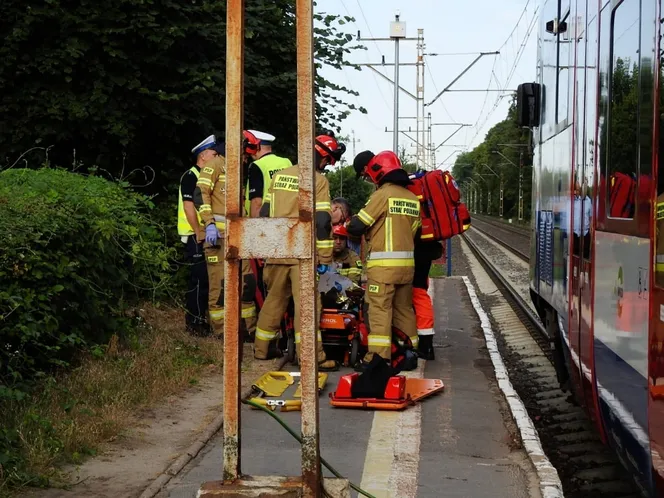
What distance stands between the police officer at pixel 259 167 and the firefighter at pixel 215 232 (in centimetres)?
30

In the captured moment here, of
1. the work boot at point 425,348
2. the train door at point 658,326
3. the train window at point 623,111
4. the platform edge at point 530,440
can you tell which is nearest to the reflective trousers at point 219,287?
the work boot at point 425,348

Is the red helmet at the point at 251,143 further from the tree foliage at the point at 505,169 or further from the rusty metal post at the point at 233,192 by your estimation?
the tree foliage at the point at 505,169

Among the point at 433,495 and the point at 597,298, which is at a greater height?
the point at 597,298

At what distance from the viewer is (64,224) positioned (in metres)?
7.83

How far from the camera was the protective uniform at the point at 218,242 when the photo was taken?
10.3 m

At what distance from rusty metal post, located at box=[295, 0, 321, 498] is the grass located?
176cm

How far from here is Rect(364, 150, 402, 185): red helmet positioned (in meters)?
8.87

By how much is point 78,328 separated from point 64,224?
1.03m

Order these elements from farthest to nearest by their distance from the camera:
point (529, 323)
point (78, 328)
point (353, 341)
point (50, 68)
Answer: point (529, 323)
point (50, 68)
point (353, 341)
point (78, 328)

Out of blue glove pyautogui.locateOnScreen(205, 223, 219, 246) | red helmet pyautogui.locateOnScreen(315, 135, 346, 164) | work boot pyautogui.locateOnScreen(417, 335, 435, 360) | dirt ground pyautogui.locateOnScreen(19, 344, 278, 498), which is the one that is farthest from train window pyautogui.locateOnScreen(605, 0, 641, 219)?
blue glove pyautogui.locateOnScreen(205, 223, 219, 246)

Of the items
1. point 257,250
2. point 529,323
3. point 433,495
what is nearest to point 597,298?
point 433,495

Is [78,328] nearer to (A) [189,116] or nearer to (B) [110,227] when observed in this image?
(B) [110,227]

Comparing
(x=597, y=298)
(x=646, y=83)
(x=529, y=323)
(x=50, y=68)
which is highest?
(x=50, y=68)

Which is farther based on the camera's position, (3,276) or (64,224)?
(64,224)
